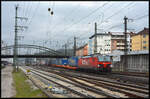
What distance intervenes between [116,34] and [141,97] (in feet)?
213

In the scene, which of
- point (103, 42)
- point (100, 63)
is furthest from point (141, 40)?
point (100, 63)

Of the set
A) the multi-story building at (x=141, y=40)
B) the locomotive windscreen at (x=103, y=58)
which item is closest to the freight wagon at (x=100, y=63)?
the locomotive windscreen at (x=103, y=58)

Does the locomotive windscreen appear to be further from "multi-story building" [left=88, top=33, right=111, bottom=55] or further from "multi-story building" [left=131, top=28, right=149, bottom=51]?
"multi-story building" [left=131, top=28, right=149, bottom=51]

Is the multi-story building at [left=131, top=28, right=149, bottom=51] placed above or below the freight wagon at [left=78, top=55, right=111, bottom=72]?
above

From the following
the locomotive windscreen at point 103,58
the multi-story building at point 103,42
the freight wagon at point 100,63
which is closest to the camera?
the freight wagon at point 100,63

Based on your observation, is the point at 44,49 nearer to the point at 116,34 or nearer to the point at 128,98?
the point at 116,34

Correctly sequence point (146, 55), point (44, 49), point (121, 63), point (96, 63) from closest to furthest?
point (96, 63) → point (146, 55) → point (121, 63) → point (44, 49)

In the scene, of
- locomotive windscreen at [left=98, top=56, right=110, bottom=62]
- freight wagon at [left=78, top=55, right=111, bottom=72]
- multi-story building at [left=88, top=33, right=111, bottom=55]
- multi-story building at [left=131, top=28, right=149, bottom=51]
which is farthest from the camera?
multi-story building at [left=131, top=28, right=149, bottom=51]

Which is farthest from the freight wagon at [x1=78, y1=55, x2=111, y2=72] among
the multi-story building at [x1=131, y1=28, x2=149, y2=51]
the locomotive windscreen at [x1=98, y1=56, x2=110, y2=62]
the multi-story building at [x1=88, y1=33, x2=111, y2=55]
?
the multi-story building at [x1=131, y1=28, x2=149, y2=51]

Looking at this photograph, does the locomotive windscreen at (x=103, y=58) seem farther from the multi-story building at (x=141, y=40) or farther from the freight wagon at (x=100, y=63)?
the multi-story building at (x=141, y=40)

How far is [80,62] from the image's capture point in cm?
3497

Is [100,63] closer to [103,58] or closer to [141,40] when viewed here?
[103,58]

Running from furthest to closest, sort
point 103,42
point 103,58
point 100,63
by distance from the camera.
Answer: point 103,42 < point 103,58 < point 100,63

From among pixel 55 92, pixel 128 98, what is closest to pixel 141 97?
pixel 128 98
